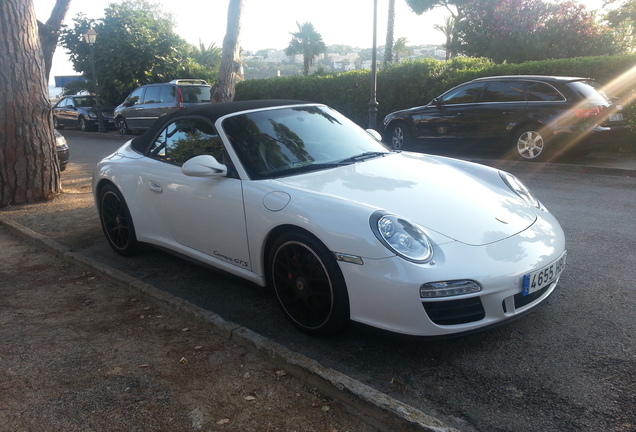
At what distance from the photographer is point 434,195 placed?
11.4 feet

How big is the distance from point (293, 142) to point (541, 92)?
700cm

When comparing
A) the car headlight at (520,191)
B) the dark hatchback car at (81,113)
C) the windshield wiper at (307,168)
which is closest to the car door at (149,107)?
the dark hatchback car at (81,113)

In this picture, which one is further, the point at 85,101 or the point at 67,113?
the point at 85,101

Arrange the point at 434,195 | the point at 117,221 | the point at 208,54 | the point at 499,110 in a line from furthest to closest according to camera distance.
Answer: the point at 208,54, the point at 499,110, the point at 117,221, the point at 434,195

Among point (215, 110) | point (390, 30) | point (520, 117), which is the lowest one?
point (520, 117)

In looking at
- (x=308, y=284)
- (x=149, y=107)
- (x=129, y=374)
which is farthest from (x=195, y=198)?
(x=149, y=107)

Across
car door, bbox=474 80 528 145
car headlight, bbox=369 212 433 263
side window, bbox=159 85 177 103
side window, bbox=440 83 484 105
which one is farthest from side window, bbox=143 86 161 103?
car headlight, bbox=369 212 433 263

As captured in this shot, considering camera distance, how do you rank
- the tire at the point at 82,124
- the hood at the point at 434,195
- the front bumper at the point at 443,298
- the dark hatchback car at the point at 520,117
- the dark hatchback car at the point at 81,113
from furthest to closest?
the tire at the point at 82,124 < the dark hatchback car at the point at 81,113 < the dark hatchback car at the point at 520,117 < the hood at the point at 434,195 < the front bumper at the point at 443,298

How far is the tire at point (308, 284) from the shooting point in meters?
3.06

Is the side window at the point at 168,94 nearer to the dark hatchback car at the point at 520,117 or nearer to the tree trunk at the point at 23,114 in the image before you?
the dark hatchback car at the point at 520,117

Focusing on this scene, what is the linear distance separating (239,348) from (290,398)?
645 mm

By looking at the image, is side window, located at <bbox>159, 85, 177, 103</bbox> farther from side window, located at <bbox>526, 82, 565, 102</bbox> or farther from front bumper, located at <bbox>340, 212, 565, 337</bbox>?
front bumper, located at <bbox>340, 212, 565, 337</bbox>

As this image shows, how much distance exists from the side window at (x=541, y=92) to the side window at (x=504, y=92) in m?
0.15

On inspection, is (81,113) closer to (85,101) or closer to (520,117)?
(85,101)
